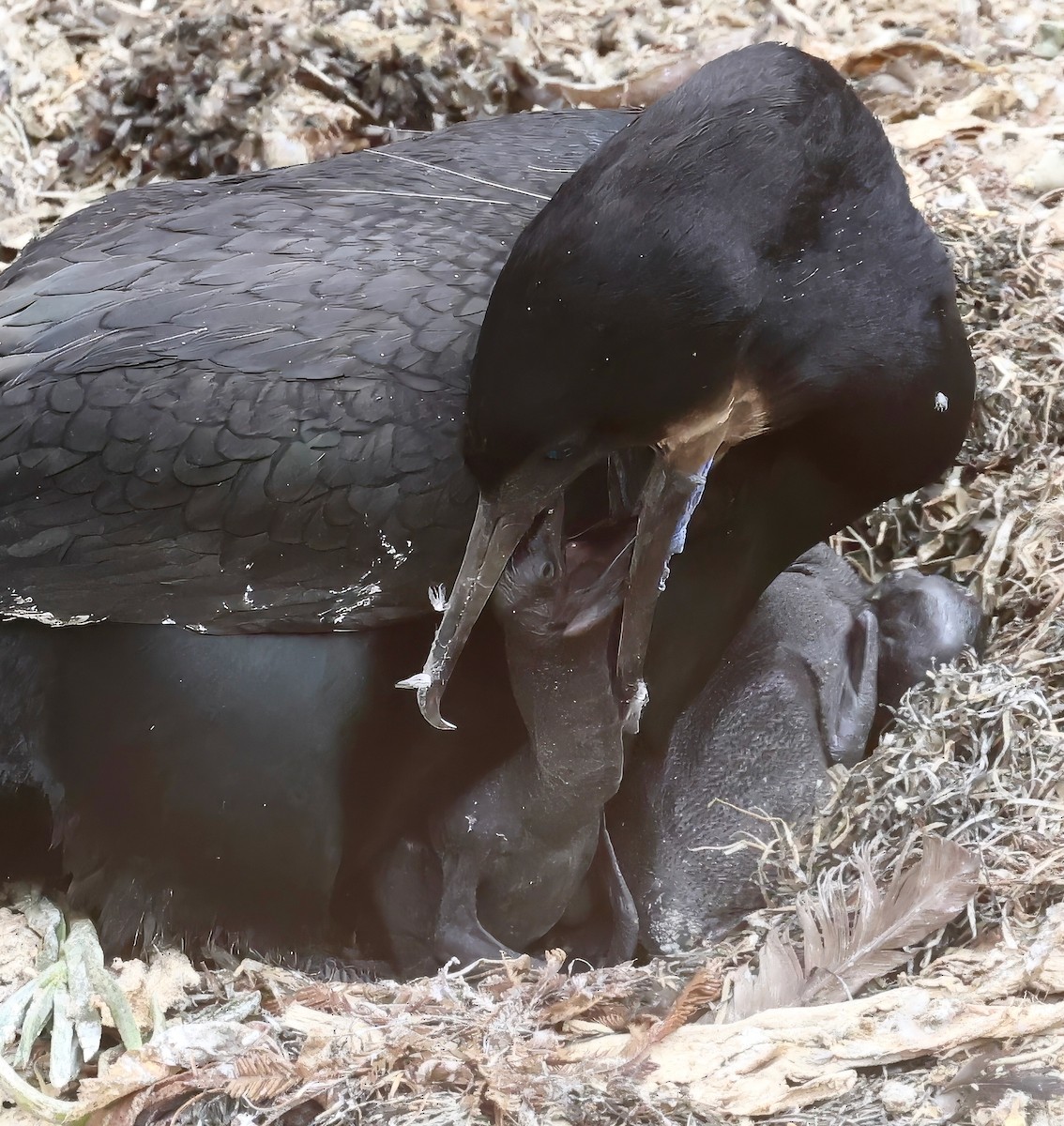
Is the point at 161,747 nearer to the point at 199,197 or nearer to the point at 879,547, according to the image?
the point at 199,197

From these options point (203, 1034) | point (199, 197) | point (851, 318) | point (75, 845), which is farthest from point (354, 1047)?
point (199, 197)

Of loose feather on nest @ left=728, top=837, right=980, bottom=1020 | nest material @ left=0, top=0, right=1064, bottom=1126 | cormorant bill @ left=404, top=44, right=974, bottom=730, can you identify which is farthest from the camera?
loose feather on nest @ left=728, top=837, right=980, bottom=1020

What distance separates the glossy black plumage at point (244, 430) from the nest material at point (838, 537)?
51 cm

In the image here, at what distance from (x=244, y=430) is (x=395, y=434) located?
168 millimetres

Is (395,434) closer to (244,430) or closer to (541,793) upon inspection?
(244,430)

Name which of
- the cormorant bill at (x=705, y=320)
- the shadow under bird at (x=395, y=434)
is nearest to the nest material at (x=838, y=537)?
the shadow under bird at (x=395, y=434)

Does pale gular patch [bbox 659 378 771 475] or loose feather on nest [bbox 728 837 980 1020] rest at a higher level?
pale gular patch [bbox 659 378 771 475]

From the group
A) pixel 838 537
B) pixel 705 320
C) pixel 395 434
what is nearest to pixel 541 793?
pixel 395 434

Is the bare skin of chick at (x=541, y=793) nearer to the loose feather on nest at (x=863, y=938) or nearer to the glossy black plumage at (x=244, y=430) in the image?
the glossy black plumage at (x=244, y=430)

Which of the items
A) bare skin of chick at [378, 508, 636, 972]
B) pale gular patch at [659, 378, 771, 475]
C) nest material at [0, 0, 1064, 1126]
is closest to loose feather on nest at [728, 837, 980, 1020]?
nest material at [0, 0, 1064, 1126]

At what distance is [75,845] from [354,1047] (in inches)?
21.0

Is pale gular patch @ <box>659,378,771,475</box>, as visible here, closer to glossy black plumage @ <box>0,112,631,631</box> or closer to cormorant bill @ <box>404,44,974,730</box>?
cormorant bill @ <box>404,44,974,730</box>

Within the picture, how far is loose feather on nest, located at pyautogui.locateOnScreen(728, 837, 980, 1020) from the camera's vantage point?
1591mm

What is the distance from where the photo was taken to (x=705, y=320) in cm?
134
